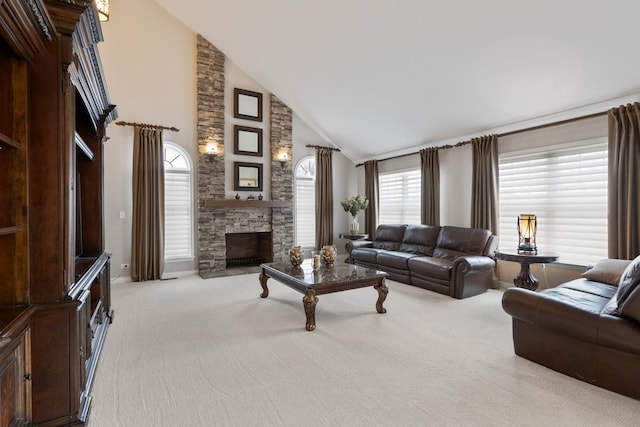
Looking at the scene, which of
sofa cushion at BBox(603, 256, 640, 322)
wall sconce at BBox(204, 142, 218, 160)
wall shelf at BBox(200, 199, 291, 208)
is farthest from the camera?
wall sconce at BBox(204, 142, 218, 160)

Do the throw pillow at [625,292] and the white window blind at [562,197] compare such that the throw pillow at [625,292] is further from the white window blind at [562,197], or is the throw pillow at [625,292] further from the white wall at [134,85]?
the white wall at [134,85]

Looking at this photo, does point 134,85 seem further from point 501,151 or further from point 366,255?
point 501,151

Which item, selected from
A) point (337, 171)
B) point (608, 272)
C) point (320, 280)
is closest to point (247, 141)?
point (337, 171)

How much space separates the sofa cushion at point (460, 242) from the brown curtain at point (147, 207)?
4.83 m

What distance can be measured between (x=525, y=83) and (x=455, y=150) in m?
1.82

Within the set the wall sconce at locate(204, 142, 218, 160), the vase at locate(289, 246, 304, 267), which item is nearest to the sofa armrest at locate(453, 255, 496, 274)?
the vase at locate(289, 246, 304, 267)

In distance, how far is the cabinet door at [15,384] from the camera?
138cm

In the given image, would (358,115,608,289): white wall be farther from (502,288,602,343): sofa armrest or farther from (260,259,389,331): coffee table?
(260,259,389,331): coffee table

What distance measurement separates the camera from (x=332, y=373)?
95.6 inches

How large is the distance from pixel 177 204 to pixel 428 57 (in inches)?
192

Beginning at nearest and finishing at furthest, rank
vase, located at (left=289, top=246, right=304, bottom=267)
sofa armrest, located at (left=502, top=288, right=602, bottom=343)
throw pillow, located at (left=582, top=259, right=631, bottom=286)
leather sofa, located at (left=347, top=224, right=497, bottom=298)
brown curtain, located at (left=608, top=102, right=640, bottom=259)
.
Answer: sofa armrest, located at (left=502, top=288, right=602, bottom=343), throw pillow, located at (left=582, top=259, right=631, bottom=286), brown curtain, located at (left=608, top=102, right=640, bottom=259), vase, located at (left=289, top=246, right=304, bottom=267), leather sofa, located at (left=347, top=224, right=497, bottom=298)

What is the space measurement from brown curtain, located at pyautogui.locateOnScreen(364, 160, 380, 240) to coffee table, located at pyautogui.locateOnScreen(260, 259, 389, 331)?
3.27m

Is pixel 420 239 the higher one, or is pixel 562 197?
pixel 562 197

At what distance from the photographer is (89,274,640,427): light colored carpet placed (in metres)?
1.94
